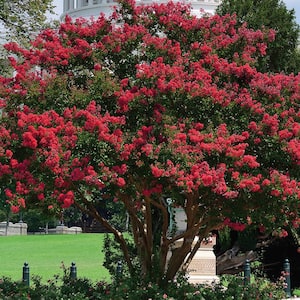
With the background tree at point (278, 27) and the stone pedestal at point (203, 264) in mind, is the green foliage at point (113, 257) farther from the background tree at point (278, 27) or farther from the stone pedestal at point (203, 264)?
the background tree at point (278, 27)

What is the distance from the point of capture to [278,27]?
20828mm

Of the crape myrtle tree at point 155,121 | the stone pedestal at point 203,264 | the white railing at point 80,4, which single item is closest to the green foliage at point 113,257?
the crape myrtle tree at point 155,121

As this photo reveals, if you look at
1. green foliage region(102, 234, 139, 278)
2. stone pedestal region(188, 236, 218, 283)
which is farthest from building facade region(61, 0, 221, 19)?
green foliage region(102, 234, 139, 278)

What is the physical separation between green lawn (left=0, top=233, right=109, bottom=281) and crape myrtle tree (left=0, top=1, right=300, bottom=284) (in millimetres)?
12444

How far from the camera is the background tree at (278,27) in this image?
2067cm

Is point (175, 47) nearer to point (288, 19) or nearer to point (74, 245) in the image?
point (288, 19)

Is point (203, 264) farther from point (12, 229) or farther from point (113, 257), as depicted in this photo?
point (12, 229)

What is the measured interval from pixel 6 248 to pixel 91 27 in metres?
33.2

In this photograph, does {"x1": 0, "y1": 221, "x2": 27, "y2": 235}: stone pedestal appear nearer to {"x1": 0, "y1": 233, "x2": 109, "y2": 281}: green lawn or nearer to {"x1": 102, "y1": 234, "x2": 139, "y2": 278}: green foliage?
{"x1": 0, "y1": 233, "x2": 109, "y2": 281}: green lawn

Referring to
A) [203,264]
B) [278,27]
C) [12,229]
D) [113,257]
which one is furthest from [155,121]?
[12,229]

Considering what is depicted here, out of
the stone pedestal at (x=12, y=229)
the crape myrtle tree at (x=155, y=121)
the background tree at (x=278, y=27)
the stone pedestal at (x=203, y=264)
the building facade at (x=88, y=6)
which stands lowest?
the stone pedestal at (x=203, y=264)

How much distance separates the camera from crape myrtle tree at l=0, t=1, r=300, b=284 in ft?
34.8

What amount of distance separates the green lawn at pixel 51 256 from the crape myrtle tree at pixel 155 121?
40.8 ft

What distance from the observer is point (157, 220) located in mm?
15711
